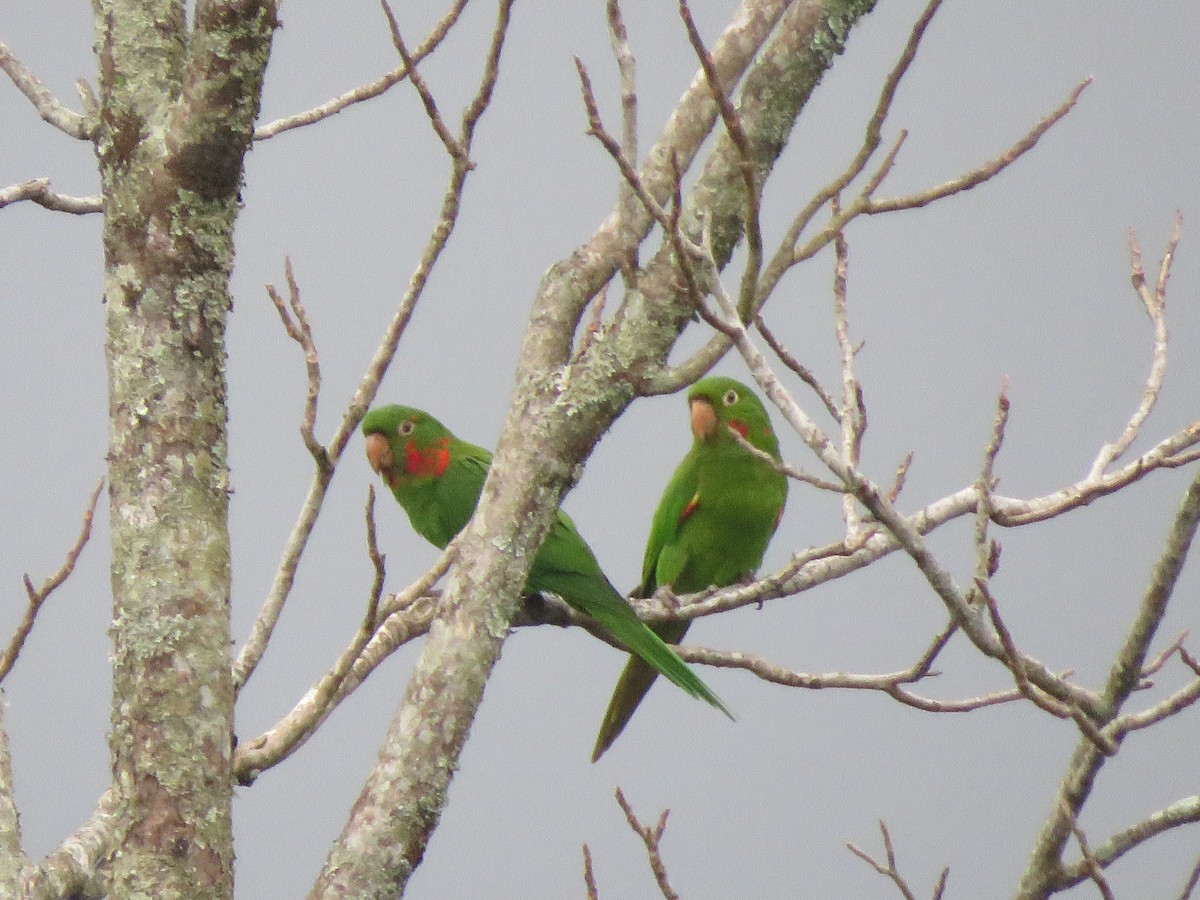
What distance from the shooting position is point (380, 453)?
180 inches

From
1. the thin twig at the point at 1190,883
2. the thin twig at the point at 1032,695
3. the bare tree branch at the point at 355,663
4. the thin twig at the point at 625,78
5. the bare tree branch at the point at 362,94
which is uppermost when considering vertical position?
the bare tree branch at the point at 362,94

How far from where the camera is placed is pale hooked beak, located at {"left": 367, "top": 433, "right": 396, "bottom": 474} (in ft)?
15.0

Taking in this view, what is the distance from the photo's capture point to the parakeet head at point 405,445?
4547 millimetres

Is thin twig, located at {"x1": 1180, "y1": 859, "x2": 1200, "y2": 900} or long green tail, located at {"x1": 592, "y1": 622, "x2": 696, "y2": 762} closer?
thin twig, located at {"x1": 1180, "y1": 859, "x2": 1200, "y2": 900}

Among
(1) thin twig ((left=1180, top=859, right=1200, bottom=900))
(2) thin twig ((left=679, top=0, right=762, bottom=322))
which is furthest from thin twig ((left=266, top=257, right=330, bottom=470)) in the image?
(1) thin twig ((left=1180, top=859, right=1200, bottom=900))

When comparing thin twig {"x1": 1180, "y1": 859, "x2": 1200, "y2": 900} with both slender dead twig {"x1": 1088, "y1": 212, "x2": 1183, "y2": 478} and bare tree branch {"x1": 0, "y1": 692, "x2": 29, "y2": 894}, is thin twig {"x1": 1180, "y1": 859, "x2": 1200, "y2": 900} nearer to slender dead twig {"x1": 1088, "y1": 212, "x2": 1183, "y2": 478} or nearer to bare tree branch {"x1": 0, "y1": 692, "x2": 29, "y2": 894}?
slender dead twig {"x1": 1088, "y1": 212, "x2": 1183, "y2": 478}

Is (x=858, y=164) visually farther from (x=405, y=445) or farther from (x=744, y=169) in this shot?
(x=405, y=445)

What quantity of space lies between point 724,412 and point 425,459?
1050 millimetres

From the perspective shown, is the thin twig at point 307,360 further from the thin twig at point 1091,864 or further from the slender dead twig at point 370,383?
the thin twig at point 1091,864

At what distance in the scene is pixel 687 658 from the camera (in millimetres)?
2936

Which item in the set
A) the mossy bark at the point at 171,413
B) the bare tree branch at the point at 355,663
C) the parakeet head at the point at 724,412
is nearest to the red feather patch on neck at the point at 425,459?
the parakeet head at the point at 724,412

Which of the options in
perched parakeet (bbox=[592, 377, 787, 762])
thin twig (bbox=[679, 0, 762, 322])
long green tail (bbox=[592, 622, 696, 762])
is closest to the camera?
thin twig (bbox=[679, 0, 762, 322])

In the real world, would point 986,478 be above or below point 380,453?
below

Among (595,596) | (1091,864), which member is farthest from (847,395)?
(595,596)
